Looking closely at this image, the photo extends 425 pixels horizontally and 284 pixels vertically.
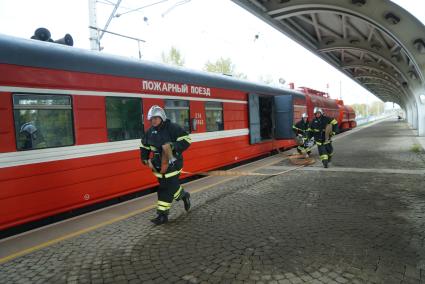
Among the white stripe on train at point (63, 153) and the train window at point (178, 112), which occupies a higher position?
the train window at point (178, 112)

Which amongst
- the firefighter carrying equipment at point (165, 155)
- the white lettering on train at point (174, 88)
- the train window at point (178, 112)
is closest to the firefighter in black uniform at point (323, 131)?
the white lettering on train at point (174, 88)

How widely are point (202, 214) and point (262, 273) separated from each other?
89.1 inches

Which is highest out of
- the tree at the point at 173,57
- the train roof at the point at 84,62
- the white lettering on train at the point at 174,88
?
the tree at the point at 173,57

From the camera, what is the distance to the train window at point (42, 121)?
4832 mm

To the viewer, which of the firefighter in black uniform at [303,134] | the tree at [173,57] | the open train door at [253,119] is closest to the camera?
the firefighter in black uniform at [303,134]

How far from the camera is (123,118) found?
6.53 meters

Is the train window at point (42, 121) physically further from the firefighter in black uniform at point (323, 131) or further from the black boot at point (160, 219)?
the firefighter in black uniform at point (323, 131)

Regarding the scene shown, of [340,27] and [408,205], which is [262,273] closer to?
[408,205]

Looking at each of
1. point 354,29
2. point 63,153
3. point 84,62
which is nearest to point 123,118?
point 84,62

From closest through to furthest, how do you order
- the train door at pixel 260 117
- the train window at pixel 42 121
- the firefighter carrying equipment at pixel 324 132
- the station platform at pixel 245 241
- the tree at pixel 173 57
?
the station platform at pixel 245 241 < the train window at pixel 42 121 < the firefighter carrying equipment at pixel 324 132 < the train door at pixel 260 117 < the tree at pixel 173 57

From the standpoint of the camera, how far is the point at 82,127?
572 cm

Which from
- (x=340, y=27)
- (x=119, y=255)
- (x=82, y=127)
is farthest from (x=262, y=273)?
(x=340, y=27)

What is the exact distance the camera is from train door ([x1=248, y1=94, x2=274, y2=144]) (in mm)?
11398

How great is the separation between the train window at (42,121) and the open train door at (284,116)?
8.62 meters
